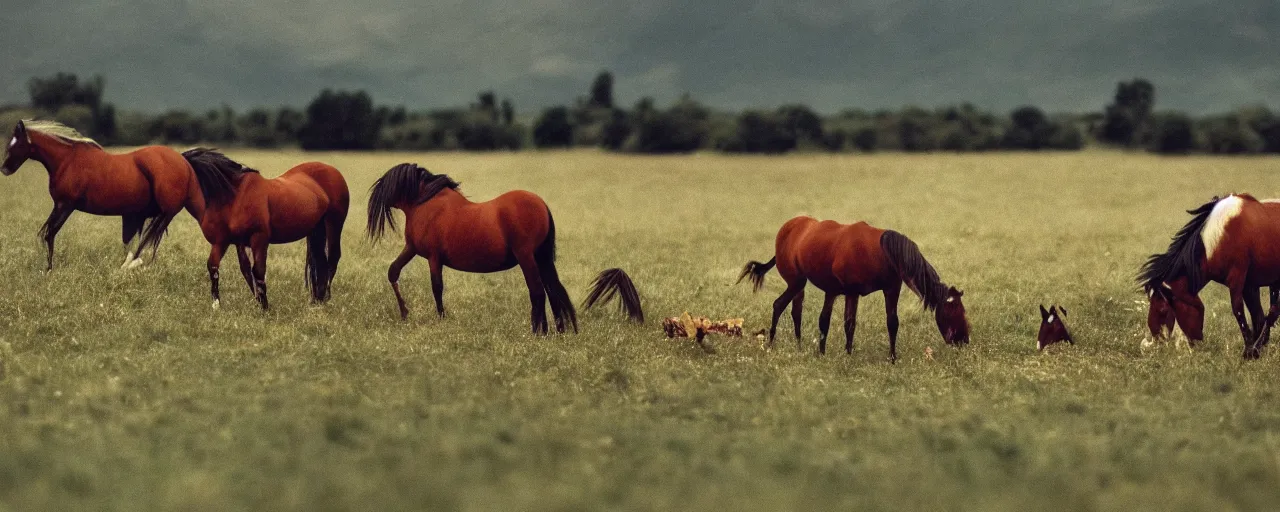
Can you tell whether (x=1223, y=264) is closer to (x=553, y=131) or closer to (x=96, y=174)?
(x=96, y=174)

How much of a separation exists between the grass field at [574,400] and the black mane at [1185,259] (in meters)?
0.92

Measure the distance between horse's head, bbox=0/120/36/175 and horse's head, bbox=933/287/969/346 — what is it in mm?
12442

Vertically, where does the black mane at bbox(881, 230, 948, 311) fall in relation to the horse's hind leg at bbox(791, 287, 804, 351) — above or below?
above

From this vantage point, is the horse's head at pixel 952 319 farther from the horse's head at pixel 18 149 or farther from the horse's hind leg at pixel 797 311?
the horse's head at pixel 18 149

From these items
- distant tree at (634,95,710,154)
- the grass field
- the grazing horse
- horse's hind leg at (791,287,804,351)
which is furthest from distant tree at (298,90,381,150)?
horse's hind leg at (791,287,804,351)

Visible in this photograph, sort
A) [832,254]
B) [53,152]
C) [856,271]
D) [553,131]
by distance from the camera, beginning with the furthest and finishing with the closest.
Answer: [553,131] → [53,152] → [832,254] → [856,271]

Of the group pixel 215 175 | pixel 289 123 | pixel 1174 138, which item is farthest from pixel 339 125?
pixel 215 175

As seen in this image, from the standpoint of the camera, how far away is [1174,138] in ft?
179

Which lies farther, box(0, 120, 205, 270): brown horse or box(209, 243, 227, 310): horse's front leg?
box(0, 120, 205, 270): brown horse

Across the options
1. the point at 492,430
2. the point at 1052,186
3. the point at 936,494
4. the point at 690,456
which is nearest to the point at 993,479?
the point at 936,494

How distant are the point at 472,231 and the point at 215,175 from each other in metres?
3.71

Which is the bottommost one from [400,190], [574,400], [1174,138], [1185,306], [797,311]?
[574,400]

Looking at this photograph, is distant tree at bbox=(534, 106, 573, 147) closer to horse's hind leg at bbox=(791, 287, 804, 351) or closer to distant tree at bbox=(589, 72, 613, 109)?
distant tree at bbox=(589, 72, 613, 109)

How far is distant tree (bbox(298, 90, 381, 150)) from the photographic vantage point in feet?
196
